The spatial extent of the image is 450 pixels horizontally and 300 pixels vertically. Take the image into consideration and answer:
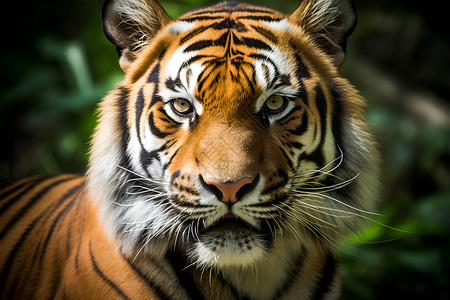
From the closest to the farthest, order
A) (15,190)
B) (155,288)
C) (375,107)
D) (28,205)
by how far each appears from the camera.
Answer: (155,288) → (28,205) → (15,190) → (375,107)

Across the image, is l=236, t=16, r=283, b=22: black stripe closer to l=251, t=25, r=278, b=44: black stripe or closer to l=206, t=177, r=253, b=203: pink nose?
l=251, t=25, r=278, b=44: black stripe

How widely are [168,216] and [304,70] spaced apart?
0.47m

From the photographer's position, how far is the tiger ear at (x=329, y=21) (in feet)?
3.88

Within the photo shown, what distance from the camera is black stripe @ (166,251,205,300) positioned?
1087mm

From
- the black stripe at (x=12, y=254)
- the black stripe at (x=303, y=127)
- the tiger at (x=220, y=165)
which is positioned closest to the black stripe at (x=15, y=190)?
the black stripe at (x=12, y=254)

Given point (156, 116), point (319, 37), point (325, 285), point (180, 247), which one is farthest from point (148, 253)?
point (319, 37)

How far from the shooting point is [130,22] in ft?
4.03

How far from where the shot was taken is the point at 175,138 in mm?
1082

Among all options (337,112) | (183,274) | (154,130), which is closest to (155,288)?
(183,274)

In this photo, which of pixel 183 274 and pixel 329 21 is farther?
pixel 329 21

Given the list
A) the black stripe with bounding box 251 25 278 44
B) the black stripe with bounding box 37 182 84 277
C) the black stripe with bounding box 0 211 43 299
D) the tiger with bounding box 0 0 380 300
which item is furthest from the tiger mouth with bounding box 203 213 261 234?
the black stripe with bounding box 0 211 43 299

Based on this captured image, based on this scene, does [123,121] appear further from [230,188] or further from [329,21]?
[329,21]

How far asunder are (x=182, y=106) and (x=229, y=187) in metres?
0.26

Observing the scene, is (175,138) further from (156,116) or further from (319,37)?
(319,37)
